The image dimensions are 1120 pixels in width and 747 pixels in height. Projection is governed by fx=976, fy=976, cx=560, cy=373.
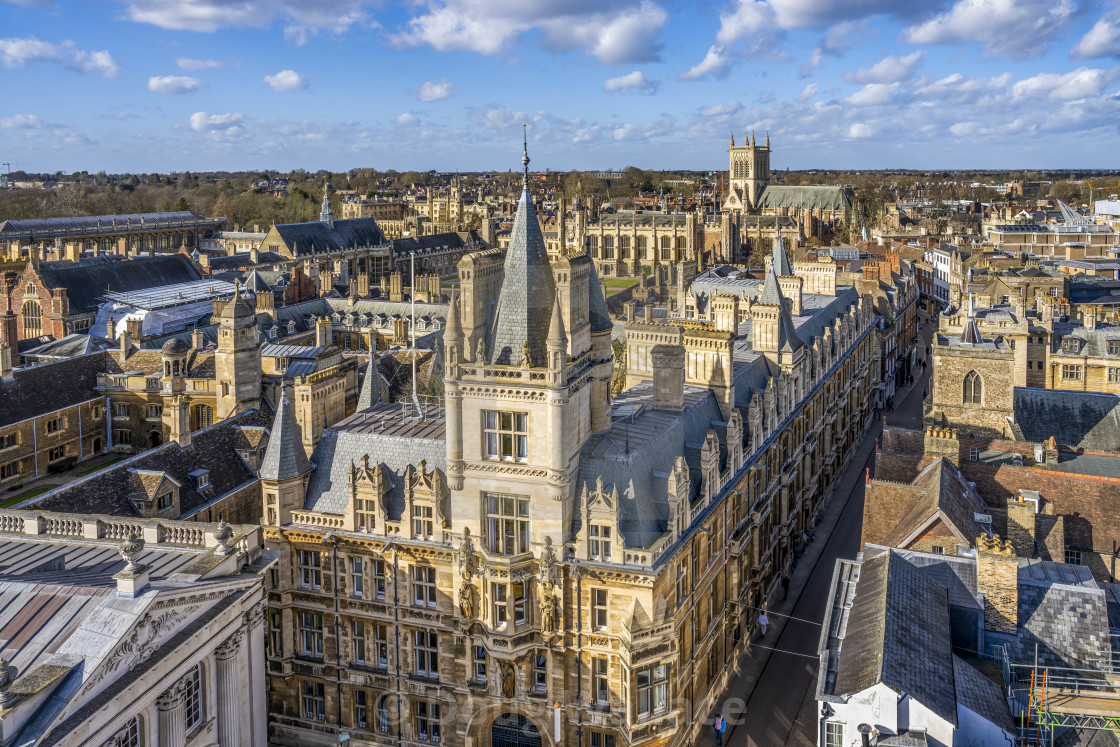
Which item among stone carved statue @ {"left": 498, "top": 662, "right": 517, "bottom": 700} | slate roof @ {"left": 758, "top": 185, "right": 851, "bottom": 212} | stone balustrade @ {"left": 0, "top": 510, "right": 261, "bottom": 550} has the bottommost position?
stone carved statue @ {"left": 498, "top": 662, "right": 517, "bottom": 700}

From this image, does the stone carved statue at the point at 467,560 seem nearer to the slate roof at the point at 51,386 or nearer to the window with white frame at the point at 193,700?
the window with white frame at the point at 193,700

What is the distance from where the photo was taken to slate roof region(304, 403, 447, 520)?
34.2 m

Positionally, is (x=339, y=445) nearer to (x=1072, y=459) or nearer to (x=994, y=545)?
(x=994, y=545)

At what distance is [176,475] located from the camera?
38.4 m

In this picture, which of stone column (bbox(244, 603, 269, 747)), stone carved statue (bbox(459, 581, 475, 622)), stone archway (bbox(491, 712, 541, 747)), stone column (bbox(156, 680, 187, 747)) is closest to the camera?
stone column (bbox(156, 680, 187, 747))

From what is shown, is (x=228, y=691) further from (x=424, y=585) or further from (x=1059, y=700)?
(x=1059, y=700)

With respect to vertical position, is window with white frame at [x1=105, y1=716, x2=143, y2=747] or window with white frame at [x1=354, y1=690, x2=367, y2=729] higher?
window with white frame at [x1=105, y1=716, x2=143, y2=747]

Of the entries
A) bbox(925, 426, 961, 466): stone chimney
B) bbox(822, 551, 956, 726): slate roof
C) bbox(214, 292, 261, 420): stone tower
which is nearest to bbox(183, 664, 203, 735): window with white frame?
bbox(822, 551, 956, 726): slate roof

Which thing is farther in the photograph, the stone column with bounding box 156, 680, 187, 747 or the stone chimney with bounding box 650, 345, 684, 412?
the stone chimney with bounding box 650, 345, 684, 412

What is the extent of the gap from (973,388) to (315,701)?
36156mm

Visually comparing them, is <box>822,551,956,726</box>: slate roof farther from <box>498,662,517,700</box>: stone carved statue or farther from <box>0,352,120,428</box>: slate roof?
<box>0,352,120,428</box>: slate roof

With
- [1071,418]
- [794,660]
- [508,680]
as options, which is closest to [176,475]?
[508,680]

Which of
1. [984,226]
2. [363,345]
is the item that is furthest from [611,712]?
[984,226]

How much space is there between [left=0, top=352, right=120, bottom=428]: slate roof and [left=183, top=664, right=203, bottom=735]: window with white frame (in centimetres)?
3794
